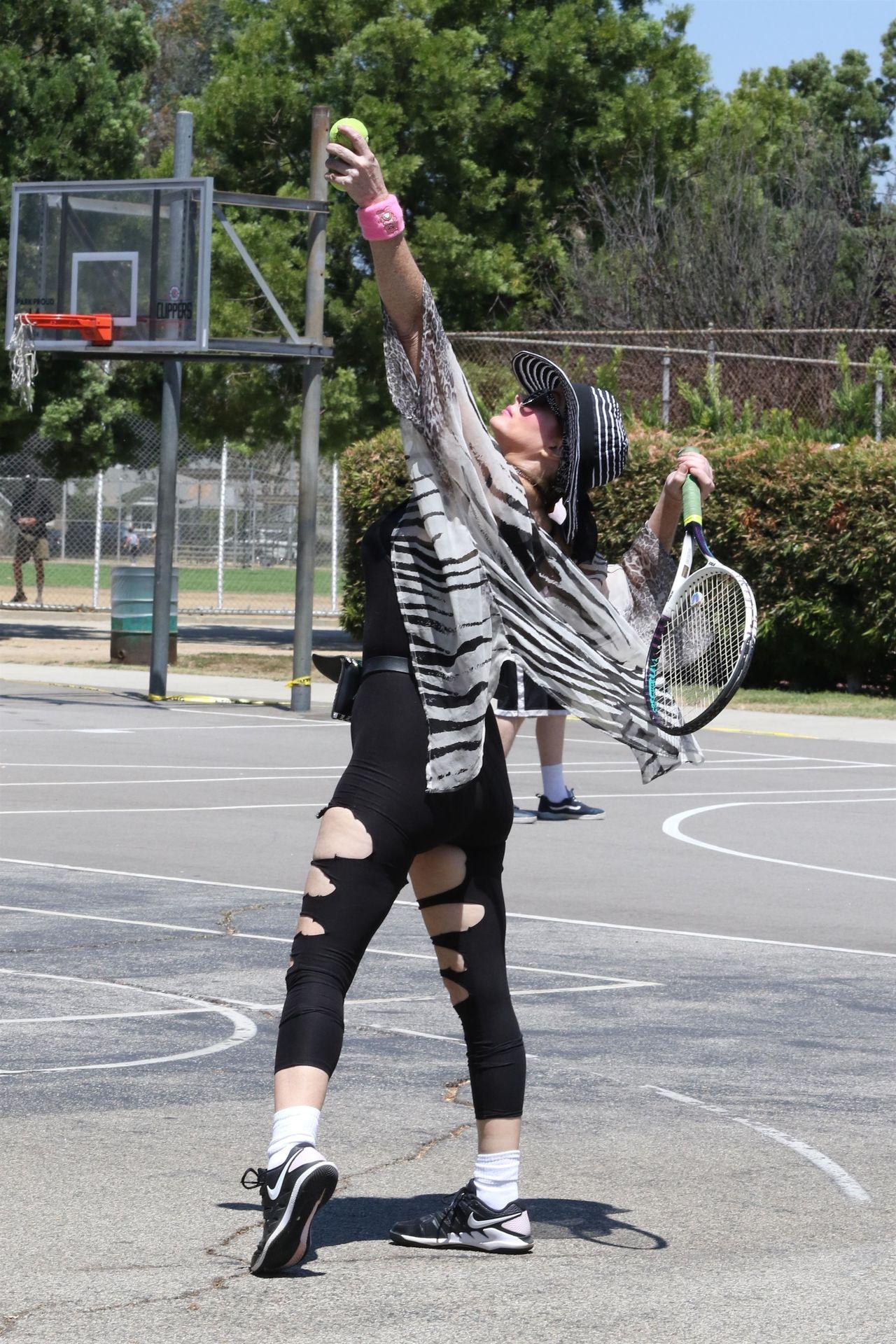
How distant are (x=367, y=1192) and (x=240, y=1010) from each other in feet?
6.49

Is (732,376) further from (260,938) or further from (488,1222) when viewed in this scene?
(488,1222)

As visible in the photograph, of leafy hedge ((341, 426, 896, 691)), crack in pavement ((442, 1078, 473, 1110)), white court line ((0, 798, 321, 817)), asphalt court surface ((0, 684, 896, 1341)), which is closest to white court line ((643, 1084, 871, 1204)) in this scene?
asphalt court surface ((0, 684, 896, 1341))

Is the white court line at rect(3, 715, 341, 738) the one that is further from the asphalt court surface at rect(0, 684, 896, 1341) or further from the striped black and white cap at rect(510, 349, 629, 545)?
the striped black and white cap at rect(510, 349, 629, 545)

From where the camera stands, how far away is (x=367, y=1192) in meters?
4.68

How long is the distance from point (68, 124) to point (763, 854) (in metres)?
20.6

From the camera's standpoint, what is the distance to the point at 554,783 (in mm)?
12125

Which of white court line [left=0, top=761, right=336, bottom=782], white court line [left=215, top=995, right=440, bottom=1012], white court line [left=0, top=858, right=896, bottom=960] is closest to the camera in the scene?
white court line [left=215, top=995, right=440, bottom=1012]

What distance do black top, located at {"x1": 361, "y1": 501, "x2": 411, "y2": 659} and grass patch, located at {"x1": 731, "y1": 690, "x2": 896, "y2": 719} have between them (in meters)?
16.7

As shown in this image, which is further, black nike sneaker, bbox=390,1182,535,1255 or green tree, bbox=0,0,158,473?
green tree, bbox=0,0,158,473

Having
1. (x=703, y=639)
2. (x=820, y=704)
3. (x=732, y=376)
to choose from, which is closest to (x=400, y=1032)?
(x=703, y=639)

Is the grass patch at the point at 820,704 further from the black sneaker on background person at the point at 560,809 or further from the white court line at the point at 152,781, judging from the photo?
the black sneaker on background person at the point at 560,809

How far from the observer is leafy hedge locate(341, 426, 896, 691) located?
21.5m

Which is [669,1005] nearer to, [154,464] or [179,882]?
[179,882]

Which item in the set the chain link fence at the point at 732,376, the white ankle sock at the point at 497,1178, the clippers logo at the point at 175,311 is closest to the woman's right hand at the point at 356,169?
the white ankle sock at the point at 497,1178
